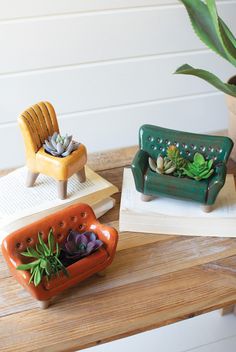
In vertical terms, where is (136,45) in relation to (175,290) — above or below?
above

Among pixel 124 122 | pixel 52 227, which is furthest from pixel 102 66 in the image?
pixel 52 227

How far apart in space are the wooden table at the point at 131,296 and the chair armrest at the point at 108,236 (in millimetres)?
42

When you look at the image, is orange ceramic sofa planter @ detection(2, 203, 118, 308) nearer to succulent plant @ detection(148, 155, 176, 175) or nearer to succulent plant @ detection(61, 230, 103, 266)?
succulent plant @ detection(61, 230, 103, 266)

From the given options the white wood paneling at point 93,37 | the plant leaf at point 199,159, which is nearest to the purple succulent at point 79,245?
the plant leaf at point 199,159

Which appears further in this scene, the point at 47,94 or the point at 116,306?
the point at 47,94

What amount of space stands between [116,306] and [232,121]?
0.44 m

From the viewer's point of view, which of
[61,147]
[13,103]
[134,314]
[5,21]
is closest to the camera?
[134,314]

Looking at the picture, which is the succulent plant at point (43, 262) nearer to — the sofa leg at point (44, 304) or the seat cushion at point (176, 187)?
the sofa leg at point (44, 304)

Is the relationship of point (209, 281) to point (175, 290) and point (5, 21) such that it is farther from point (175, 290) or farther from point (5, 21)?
point (5, 21)

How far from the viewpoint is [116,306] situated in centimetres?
67

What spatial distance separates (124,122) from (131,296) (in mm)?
928

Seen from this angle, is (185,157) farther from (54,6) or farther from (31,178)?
(54,6)

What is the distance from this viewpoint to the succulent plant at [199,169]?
776mm

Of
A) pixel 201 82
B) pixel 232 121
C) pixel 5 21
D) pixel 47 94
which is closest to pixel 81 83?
pixel 47 94
